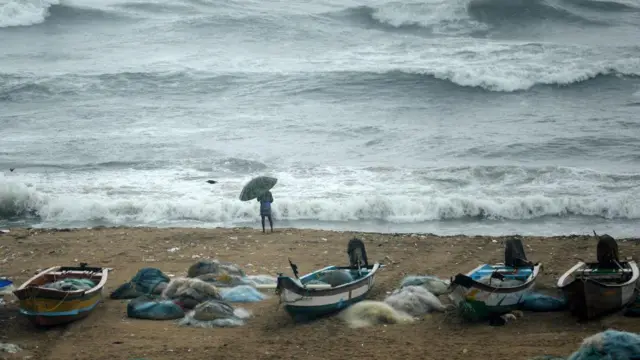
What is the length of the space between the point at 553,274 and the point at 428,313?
2.94m

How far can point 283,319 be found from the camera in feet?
37.1

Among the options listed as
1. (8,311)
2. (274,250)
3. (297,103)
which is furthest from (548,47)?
(8,311)

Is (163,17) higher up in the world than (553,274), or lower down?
higher up

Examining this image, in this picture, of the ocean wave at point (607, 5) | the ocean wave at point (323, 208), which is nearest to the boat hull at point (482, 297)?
the ocean wave at point (323, 208)

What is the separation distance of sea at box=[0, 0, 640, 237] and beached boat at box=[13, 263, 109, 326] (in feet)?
22.2

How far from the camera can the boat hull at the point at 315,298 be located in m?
10.8

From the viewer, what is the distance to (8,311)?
11.5 meters

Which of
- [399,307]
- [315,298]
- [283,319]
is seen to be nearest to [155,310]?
[283,319]

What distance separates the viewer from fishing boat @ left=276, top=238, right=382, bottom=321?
35.5 feet

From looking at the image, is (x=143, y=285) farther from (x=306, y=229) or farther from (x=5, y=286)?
(x=306, y=229)

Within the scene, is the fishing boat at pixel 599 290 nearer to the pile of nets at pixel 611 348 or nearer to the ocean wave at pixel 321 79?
the pile of nets at pixel 611 348

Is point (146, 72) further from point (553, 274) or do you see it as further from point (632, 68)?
point (553, 274)

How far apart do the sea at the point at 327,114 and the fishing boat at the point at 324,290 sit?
6.00 metres

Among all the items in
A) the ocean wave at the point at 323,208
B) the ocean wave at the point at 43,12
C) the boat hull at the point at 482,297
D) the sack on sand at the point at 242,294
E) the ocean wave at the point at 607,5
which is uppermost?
the ocean wave at the point at 607,5
